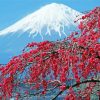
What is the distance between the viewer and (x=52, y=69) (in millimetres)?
9305

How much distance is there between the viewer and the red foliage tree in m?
8.90

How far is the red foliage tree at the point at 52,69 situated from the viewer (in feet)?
29.2

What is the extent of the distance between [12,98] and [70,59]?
1.84 m

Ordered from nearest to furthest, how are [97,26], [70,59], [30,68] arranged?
[70,59] → [30,68] → [97,26]

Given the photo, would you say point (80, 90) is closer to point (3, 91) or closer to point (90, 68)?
point (90, 68)

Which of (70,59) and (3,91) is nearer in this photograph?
(70,59)

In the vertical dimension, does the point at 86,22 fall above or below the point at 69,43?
above

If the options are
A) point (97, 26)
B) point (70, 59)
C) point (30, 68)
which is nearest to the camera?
point (70, 59)

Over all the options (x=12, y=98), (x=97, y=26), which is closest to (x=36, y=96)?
(x=12, y=98)

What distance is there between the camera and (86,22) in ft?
35.7

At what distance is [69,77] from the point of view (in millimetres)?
9062

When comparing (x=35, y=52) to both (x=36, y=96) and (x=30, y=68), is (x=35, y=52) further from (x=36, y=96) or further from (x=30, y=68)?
(x=36, y=96)

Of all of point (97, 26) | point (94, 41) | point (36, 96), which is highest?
point (97, 26)

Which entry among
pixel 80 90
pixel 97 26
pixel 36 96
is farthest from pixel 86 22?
pixel 36 96
